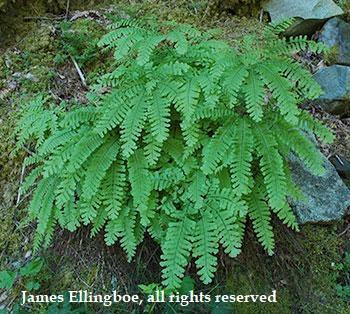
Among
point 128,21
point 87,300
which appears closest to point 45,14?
point 128,21

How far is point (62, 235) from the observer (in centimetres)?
338

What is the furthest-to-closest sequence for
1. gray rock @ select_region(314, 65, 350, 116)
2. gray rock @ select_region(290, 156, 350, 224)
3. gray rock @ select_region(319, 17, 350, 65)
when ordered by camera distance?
gray rock @ select_region(319, 17, 350, 65) → gray rock @ select_region(314, 65, 350, 116) → gray rock @ select_region(290, 156, 350, 224)

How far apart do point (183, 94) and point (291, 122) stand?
634mm

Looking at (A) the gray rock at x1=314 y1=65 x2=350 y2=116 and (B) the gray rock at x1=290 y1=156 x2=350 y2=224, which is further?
(A) the gray rock at x1=314 y1=65 x2=350 y2=116

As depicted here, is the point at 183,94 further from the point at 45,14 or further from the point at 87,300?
the point at 45,14

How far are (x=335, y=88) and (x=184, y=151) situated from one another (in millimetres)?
1818

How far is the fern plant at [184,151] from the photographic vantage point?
2.71 meters

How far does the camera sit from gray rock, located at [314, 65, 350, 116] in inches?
158

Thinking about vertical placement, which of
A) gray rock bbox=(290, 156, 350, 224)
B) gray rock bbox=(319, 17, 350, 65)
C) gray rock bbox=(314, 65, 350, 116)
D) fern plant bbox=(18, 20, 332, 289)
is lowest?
gray rock bbox=(290, 156, 350, 224)

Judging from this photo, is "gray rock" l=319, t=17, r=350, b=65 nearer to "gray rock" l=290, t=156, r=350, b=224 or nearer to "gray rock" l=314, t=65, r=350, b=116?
"gray rock" l=314, t=65, r=350, b=116

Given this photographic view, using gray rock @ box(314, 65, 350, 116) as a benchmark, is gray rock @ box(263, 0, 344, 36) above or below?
above

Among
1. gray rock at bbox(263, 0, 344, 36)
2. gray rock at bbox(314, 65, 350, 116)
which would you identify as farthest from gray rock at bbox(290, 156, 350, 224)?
gray rock at bbox(263, 0, 344, 36)

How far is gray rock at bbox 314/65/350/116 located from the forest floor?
0.28 ft

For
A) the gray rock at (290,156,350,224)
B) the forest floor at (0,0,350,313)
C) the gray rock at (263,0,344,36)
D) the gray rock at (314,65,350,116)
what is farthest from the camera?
the gray rock at (263,0,344,36)
